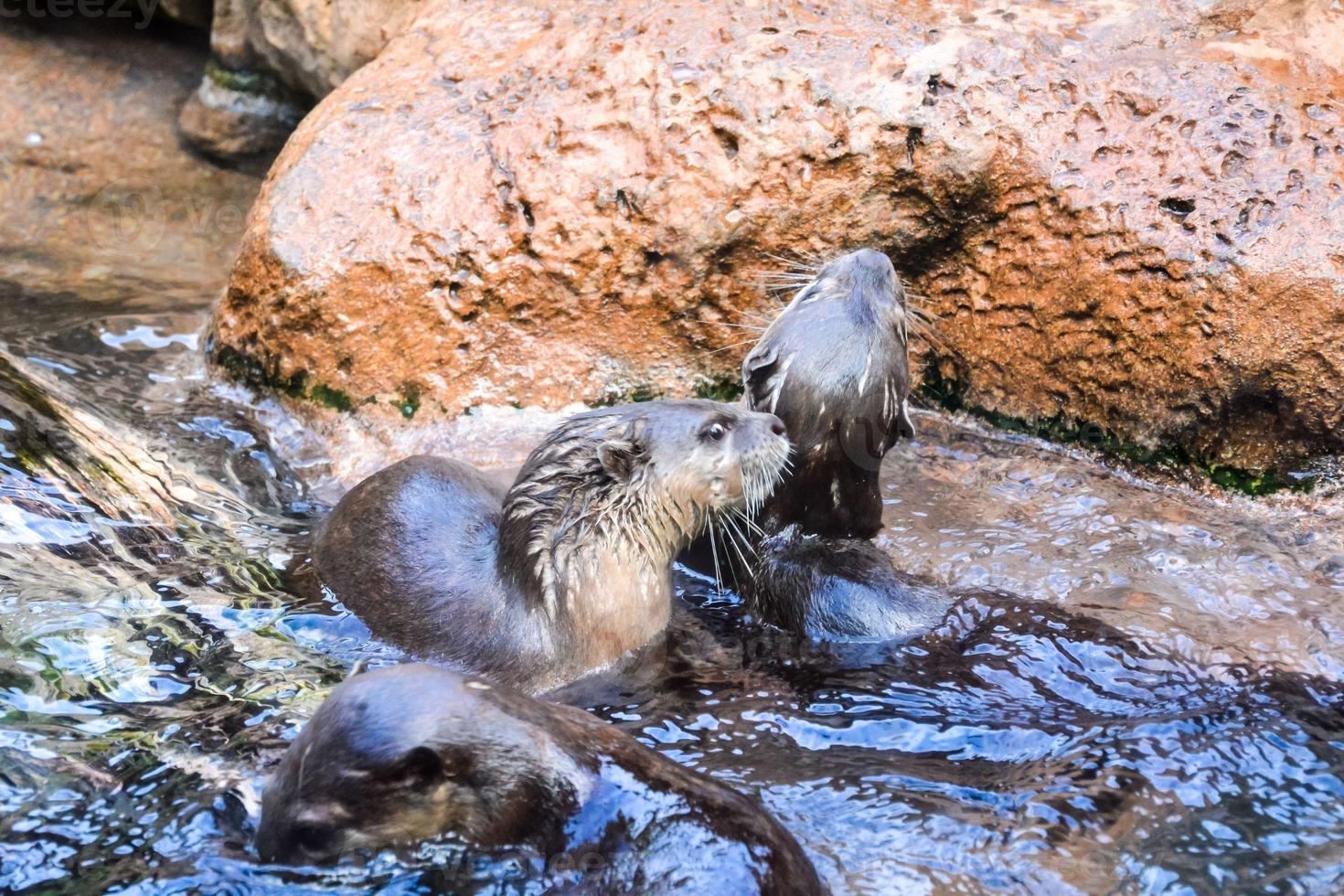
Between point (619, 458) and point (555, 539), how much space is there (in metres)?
0.32

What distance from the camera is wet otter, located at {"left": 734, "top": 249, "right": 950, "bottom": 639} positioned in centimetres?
392

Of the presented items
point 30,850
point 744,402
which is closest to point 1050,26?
point 744,402

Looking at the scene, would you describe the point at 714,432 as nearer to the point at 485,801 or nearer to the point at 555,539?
the point at 555,539

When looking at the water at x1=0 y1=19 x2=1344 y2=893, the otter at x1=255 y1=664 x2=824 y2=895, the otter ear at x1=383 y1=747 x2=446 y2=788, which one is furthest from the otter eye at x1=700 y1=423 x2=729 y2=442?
the otter ear at x1=383 y1=747 x2=446 y2=788

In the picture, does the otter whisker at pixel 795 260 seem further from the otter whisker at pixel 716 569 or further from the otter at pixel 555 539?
the otter whisker at pixel 716 569

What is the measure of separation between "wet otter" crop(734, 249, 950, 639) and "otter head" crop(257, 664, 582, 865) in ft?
4.92

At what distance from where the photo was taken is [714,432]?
3906mm

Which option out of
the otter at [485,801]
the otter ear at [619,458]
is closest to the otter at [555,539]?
the otter ear at [619,458]

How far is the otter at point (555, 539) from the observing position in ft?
11.9

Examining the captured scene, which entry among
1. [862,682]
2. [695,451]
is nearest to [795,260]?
[695,451]

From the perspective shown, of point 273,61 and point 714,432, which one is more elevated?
point 273,61
